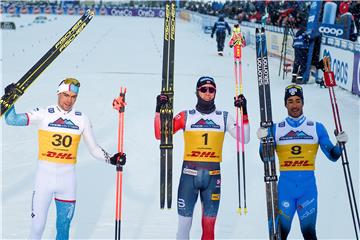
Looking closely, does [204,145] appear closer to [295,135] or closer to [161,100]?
[161,100]

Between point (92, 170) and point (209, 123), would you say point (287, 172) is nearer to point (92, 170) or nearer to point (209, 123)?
point (209, 123)

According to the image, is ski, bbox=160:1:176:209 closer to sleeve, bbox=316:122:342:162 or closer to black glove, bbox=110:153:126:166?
black glove, bbox=110:153:126:166

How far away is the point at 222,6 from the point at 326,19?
110ft

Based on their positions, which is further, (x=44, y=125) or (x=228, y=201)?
(x=228, y=201)

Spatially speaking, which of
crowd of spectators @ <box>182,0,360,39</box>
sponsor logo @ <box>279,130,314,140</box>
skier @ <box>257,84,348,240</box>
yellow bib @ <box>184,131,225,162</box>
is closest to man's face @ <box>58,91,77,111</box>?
yellow bib @ <box>184,131,225,162</box>

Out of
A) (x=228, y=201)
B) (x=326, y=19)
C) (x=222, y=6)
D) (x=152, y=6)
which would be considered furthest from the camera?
(x=152, y=6)

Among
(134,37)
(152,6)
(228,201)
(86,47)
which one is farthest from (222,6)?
(228,201)

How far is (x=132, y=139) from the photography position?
38.9 feet

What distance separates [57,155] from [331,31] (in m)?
16.3

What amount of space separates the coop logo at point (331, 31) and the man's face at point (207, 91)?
49.1ft

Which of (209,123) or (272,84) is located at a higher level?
(209,123)

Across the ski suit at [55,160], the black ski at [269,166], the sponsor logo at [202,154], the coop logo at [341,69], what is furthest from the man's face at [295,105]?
the coop logo at [341,69]

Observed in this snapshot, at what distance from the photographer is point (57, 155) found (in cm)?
588

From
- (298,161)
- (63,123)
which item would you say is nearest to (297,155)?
(298,161)
